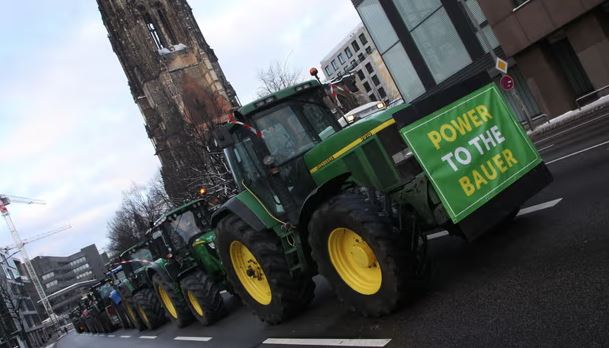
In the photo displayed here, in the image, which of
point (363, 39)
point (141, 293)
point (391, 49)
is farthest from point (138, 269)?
point (363, 39)

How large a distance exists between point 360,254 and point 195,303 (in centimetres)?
614

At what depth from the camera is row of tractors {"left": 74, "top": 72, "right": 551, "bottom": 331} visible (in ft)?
17.3

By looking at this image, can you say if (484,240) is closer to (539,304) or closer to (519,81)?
(539,304)

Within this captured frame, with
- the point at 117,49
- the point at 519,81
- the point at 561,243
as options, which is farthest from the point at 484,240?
the point at 117,49

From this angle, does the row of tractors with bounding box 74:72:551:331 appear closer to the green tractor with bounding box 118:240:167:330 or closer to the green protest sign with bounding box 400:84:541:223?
the green protest sign with bounding box 400:84:541:223

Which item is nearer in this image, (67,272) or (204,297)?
(204,297)

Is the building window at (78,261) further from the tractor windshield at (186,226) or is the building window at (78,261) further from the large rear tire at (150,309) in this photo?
the tractor windshield at (186,226)

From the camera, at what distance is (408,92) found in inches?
1090

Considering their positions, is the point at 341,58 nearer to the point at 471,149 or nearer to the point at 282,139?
the point at 282,139

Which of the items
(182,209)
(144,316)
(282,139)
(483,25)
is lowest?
(144,316)

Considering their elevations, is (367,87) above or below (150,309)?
above

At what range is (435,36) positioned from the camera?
82.0 ft

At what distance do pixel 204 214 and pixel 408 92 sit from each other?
18.5 metres

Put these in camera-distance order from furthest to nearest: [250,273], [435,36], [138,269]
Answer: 1. [435,36]
2. [138,269]
3. [250,273]
